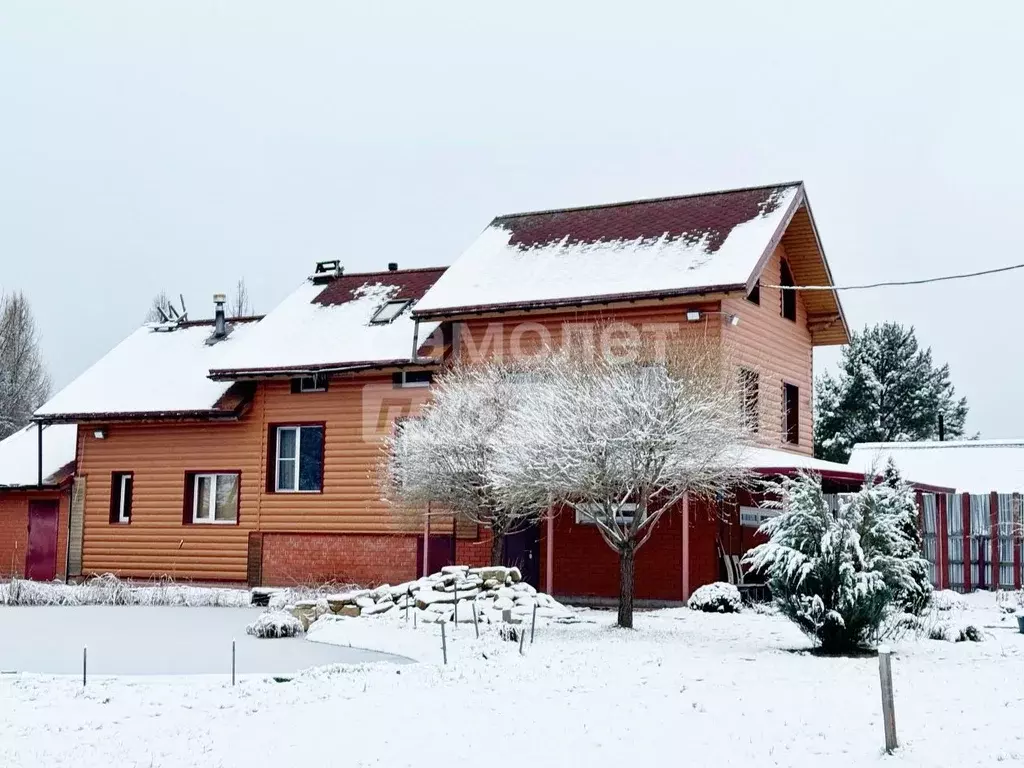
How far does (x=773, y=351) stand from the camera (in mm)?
24922

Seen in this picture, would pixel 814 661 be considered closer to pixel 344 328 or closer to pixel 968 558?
pixel 968 558

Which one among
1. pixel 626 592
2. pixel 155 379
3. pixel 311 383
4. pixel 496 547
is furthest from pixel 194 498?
pixel 626 592

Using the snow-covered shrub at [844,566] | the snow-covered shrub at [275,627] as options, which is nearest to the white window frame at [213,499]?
the snow-covered shrub at [275,627]

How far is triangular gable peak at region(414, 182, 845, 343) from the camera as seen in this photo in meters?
22.4

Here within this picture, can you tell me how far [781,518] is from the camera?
1505cm

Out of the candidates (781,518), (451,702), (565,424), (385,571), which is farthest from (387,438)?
(451,702)

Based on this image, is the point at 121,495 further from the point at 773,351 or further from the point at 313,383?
the point at 773,351

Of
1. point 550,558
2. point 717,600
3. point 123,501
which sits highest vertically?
point 123,501

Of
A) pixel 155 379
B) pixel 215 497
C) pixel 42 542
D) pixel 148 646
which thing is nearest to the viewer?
pixel 148 646

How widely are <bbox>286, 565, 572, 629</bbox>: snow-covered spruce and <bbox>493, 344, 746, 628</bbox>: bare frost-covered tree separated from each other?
1343 millimetres

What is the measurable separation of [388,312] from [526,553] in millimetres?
6397

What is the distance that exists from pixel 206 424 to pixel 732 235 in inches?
469

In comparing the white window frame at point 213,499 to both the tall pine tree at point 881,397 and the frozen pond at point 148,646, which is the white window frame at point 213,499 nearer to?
the frozen pond at point 148,646

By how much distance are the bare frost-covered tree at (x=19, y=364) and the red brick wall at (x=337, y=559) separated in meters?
33.4
